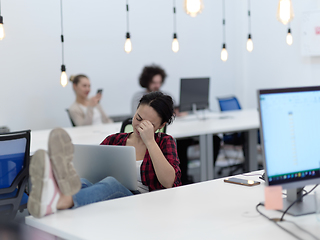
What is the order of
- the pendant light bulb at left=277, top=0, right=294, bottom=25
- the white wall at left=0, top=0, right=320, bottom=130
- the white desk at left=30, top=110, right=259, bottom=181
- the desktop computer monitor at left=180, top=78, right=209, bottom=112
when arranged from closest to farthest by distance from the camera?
the pendant light bulb at left=277, top=0, right=294, bottom=25 → the white desk at left=30, top=110, right=259, bottom=181 → the desktop computer monitor at left=180, top=78, right=209, bottom=112 → the white wall at left=0, top=0, right=320, bottom=130

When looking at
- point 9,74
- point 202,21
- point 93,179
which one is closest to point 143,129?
point 93,179

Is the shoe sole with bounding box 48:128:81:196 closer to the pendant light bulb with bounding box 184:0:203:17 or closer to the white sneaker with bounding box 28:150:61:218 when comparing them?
the white sneaker with bounding box 28:150:61:218

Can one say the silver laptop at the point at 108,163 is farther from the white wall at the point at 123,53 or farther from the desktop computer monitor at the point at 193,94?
the white wall at the point at 123,53

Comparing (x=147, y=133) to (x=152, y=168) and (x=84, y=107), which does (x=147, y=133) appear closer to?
(x=152, y=168)

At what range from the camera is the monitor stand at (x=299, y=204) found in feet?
4.47

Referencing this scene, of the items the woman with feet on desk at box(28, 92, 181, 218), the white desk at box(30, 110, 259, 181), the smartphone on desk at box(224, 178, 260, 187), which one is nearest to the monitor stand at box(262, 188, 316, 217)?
the smartphone on desk at box(224, 178, 260, 187)

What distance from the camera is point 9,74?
5.09 metres

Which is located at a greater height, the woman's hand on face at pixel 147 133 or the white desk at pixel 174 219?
the woman's hand on face at pixel 147 133

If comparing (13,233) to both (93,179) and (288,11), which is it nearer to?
(93,179)

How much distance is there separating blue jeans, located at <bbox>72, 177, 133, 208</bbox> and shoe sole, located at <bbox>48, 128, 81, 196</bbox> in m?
0.12

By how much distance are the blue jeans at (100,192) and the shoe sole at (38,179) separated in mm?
168

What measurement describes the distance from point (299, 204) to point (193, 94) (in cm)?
336

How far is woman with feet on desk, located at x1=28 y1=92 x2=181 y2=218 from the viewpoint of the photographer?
1307mm

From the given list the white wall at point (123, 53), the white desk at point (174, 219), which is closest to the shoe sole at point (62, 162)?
the white desk at point (174, 219)
